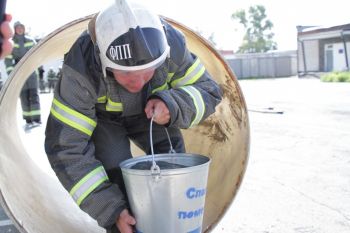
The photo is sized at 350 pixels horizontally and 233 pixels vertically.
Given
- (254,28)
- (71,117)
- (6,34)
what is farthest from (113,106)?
(254,28)

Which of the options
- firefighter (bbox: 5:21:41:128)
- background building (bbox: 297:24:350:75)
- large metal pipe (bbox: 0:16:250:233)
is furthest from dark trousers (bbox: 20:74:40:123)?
background building (bbox: 297:24:350:75)

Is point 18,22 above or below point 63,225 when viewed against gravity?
above

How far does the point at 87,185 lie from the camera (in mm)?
2533

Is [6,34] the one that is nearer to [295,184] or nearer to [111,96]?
[111,96]

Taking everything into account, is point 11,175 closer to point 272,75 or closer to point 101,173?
point 101,173

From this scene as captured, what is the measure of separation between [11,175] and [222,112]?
1.49 meters

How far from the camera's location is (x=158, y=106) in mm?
2549

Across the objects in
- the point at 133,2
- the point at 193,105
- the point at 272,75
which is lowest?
the point at 272,75

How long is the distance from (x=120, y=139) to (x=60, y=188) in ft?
4.25

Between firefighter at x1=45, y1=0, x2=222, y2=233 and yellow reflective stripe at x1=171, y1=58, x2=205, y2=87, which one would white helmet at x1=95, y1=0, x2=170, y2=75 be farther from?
yellow reflective stripe at x1=171, y1=58, x2=205, y2=87

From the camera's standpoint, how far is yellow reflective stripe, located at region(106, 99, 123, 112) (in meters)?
2.79

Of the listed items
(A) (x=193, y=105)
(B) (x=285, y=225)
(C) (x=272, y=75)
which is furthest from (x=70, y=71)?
(C) (x=272, y=75)

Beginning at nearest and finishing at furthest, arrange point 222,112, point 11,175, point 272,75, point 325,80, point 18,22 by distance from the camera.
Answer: point 11,175 → point 222,112 → point 18,22 → point 325,80 → point 272,75

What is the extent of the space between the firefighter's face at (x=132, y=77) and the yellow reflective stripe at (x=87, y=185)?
1.52ft
